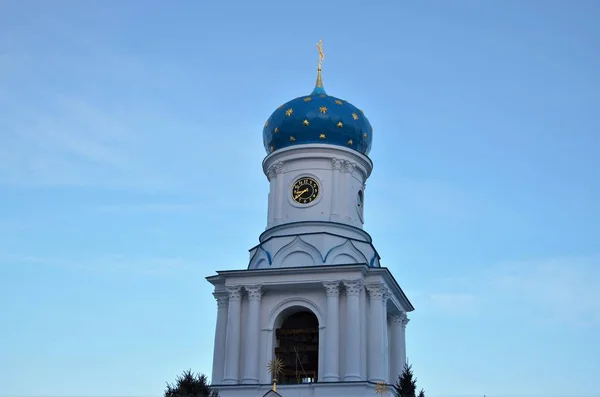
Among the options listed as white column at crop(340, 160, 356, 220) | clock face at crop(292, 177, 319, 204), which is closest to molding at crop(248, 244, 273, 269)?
clock face at crop(292, 177, 319, 204)

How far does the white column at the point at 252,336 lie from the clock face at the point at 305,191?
3.40 metres

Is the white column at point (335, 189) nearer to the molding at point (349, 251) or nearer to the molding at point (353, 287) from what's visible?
the molding at point (349, 251)

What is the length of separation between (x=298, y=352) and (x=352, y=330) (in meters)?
2.27

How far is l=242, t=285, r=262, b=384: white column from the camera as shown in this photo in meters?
23.7

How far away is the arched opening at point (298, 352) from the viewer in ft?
80.6

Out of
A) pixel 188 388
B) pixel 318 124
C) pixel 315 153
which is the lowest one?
pixel 188 388

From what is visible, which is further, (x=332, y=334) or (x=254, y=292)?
(x=254, y=292)

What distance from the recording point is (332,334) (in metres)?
23.4

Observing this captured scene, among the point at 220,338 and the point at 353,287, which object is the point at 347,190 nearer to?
the point at 353,287

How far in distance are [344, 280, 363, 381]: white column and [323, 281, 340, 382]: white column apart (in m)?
0.27

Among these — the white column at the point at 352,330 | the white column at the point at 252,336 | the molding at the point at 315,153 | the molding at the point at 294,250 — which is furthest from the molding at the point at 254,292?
the molding at the point at 315,153

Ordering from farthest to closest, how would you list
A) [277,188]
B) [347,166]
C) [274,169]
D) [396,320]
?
[274,169] < [396,320] < [277,188] < [347,166]

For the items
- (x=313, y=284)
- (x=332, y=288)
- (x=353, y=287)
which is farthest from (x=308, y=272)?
(x=353, y=287)

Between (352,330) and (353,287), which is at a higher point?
(353,287)
